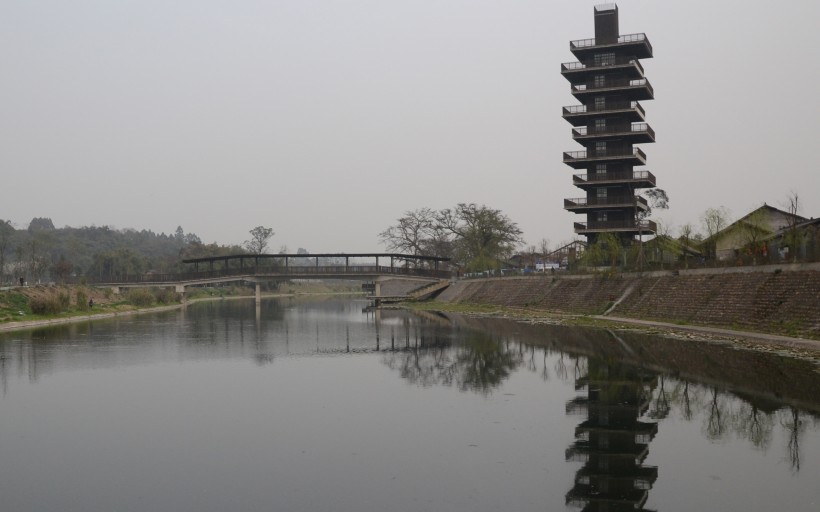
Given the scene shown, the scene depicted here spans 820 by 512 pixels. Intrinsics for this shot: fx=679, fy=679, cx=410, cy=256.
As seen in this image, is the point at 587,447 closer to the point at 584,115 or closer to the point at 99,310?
the point at 584,115

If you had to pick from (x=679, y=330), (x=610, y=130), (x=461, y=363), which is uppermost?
(x=610, y=130)

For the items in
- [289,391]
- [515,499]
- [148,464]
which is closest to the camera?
[515,499]

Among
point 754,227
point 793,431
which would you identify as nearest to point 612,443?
point 793,431

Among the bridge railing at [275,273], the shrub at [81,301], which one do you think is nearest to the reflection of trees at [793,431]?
the shrub at [81,301]

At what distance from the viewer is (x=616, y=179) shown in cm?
7912

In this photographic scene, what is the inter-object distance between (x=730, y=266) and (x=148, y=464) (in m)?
40.8

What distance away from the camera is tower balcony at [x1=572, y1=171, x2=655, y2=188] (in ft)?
258

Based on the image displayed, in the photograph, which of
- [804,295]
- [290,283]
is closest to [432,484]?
[804,295]

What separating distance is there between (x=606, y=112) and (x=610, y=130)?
218cm

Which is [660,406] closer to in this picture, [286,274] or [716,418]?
[716,418]

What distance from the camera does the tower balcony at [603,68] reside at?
79.2m

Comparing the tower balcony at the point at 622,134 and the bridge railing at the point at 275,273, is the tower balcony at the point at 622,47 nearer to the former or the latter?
the tower balcony at the point at 622,134

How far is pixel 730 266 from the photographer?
4562 centimetres

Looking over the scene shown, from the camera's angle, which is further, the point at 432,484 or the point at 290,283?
the point at 290,283
